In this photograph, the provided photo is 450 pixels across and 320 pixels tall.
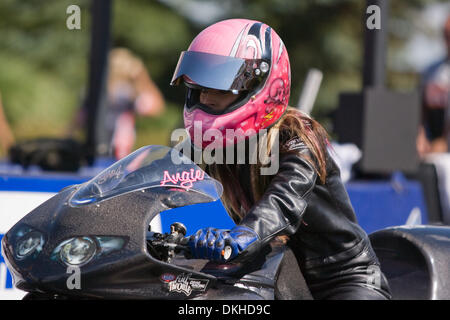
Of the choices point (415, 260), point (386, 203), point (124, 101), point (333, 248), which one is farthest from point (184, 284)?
point (124, 101)

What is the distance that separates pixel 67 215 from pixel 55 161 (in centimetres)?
431

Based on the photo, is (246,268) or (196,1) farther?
(196,1)

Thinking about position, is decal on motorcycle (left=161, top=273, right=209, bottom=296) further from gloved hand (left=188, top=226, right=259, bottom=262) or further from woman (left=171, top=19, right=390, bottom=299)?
woman (left=171, top=19, right=390, bottom=299)

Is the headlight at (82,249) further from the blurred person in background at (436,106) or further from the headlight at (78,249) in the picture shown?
the blurred person in background at (436,106)

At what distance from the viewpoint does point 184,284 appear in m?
2.31

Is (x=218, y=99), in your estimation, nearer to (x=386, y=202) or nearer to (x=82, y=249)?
(x=82, y=249)

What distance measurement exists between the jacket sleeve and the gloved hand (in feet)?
0.34

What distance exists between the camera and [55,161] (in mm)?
6547

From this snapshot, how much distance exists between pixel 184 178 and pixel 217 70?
0.48 metres

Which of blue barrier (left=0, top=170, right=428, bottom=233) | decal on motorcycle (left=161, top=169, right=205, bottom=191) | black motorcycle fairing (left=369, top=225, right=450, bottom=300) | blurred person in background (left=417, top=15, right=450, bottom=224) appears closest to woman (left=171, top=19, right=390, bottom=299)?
black motorcycle fairing (left=369, top=225, right=450, bottom=300)

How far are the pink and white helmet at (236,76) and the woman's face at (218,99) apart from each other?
0.02 m

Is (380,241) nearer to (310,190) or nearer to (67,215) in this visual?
(310,190)

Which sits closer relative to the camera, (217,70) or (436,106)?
(217,70)
